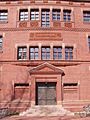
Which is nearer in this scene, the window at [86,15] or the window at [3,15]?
the window at [3,15]

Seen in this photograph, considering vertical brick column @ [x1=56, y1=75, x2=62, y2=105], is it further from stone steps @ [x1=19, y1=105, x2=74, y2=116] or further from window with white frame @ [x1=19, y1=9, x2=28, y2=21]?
window with white frame @ [x1=19, y1=9, x2=28, y2=21]

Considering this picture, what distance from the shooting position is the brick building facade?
85.7 feet

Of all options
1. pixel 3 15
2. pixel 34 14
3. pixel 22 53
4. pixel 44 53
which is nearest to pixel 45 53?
pixel 44 53

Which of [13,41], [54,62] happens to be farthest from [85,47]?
[13,41]

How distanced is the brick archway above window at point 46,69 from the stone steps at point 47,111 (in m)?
3.35

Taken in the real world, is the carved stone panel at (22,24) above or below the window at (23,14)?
below

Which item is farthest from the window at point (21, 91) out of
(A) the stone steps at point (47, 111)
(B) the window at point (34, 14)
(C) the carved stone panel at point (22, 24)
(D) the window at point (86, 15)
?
(D) the window at point (86, 15)

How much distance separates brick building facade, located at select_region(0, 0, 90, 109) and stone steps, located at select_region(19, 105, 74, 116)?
81 cm

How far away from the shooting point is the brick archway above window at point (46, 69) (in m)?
26.2

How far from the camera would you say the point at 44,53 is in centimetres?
2739

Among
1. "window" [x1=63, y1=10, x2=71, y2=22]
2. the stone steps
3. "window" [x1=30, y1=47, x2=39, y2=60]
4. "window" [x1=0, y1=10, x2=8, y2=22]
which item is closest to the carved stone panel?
"window" [x1=0, y1=10, x2=8, y2=22]

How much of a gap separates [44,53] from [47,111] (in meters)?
6.29

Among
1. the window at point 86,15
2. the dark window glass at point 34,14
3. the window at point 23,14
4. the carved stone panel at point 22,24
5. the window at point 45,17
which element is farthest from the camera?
the window at point 86,15

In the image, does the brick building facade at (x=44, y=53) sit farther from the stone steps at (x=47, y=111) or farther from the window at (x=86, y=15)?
the stone steps at (x=47, y=111)
